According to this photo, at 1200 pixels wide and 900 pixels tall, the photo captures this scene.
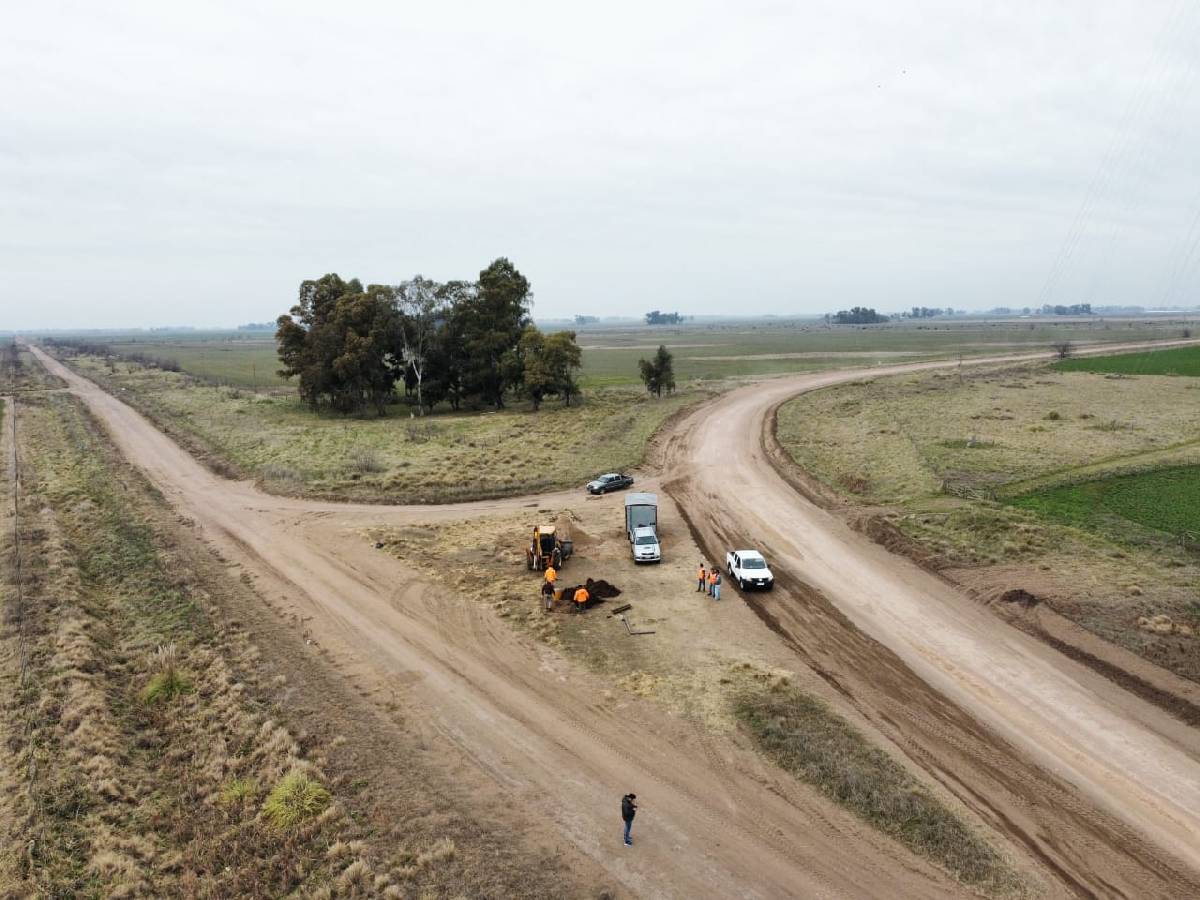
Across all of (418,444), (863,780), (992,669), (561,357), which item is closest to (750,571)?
(992,669)

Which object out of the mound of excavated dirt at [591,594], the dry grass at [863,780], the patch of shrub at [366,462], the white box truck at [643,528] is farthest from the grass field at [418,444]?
the dry grass at [863,780]

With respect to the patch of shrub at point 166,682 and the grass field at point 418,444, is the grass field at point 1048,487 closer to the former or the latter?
the grass field at point 418,444

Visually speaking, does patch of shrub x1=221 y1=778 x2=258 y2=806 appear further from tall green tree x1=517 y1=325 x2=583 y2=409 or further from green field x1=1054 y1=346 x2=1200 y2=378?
green field x1=1054 y1=346 x2=1200 y2=378

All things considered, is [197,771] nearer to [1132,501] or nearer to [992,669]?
[992,669]

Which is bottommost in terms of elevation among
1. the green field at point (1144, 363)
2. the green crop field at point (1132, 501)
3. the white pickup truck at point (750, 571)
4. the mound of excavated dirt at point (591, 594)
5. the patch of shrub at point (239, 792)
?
the patch of shrub at point (239, 792)

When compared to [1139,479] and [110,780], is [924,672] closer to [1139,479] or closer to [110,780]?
[110,780]

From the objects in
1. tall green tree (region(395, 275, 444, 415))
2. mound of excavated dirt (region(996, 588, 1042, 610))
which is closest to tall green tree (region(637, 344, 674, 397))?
tall green tree (region(395, 275, 444, 415))
